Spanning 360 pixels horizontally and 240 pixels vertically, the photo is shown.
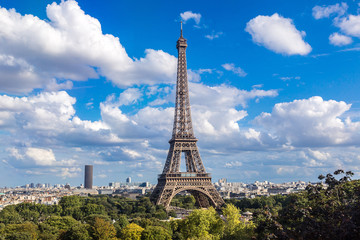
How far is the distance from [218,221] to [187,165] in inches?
1236

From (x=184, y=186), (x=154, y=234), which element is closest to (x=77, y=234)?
(x=154, y=234)

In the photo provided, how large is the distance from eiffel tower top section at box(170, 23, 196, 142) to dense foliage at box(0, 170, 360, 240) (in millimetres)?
15769

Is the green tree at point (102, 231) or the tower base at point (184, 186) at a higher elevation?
the tower base at point (184, 186)

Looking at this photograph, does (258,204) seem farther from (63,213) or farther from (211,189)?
(63,213)

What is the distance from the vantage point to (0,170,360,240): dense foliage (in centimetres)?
1998

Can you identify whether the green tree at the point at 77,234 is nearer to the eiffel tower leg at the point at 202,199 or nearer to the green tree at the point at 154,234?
the green tree at the point at 154,234

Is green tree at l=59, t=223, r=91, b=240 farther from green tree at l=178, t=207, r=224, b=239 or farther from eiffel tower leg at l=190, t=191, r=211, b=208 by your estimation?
eiffel tower leg at l=190, t=191, r=211, b=208

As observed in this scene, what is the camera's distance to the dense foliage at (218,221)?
20.0 m

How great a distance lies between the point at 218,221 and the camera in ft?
149

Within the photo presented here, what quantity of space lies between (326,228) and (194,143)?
56242mm

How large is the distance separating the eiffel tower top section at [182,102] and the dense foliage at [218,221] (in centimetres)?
1577

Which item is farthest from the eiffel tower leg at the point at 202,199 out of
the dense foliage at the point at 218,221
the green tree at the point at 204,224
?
the green tree at the point at 204,224

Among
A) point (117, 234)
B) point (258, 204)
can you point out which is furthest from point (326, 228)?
point (258, 204)

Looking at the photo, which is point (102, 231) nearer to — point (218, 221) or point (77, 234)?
point (77, 234)
